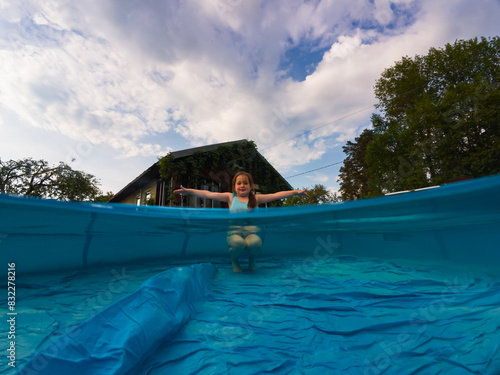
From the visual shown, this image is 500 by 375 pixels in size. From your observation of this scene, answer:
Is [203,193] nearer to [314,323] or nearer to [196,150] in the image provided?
[314,323]

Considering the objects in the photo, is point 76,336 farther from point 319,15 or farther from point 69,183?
point 69,183

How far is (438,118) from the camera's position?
12469 mm

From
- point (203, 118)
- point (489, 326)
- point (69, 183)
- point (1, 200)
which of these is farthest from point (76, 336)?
point (69, 183)

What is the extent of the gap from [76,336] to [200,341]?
577mm

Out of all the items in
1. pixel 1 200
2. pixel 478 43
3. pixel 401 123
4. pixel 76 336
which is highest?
pixel 478 43

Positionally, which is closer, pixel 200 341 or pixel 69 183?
pixel 200 341

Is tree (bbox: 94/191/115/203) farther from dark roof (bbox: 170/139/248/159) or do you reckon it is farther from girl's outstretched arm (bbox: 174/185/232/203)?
girl's outstretched arm (bbox: 174/185/232/203)

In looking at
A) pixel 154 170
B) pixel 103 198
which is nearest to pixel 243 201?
pixel 154 170

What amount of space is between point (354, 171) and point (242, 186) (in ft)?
99.9

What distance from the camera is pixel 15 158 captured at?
15539 millimetres

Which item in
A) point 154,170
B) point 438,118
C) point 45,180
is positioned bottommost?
point 154,170

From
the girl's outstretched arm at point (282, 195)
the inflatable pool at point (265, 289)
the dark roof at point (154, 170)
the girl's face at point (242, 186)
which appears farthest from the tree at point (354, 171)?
the girl's face at point (242, 186)

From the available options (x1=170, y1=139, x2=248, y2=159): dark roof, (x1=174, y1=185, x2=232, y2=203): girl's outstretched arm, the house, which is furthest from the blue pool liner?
(x1=170, y1=139, x2=248, y2=159): dark roof

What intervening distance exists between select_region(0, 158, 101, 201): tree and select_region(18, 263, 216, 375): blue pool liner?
1697cm
